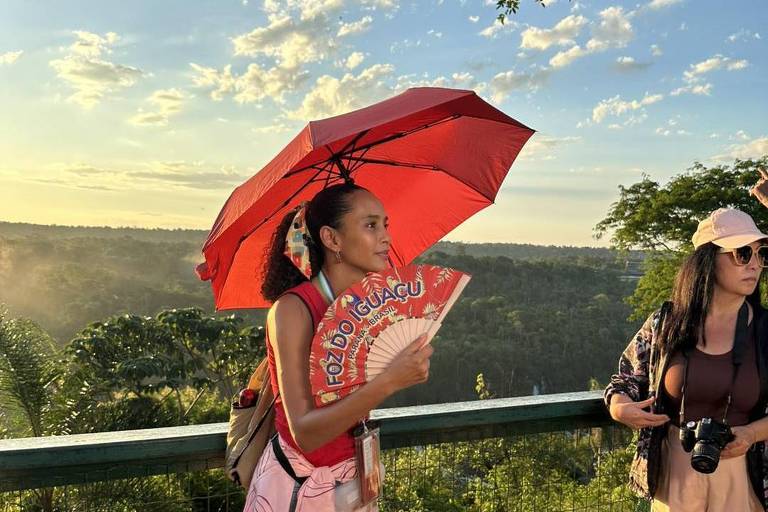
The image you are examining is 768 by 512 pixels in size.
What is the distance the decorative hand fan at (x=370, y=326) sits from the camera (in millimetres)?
1531

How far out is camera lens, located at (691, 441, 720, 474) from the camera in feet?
6.64

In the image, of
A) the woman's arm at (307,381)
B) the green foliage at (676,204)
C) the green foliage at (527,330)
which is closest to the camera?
the woman's arm at (307,381)

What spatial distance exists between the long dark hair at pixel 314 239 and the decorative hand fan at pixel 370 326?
21cm

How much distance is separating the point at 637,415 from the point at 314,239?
1233 millimetres

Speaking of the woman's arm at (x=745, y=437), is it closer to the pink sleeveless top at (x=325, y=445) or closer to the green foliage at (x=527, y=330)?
the pink sleeveless top at (x=325, y=445)

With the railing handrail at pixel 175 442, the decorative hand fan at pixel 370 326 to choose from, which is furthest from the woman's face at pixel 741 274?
the decorative hand fan at pixel 370 326

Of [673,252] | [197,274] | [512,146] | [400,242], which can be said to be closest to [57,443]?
[197,274]

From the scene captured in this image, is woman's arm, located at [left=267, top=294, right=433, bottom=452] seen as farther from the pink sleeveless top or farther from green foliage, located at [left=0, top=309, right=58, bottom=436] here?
green foliage, located at [left=0, top=309, right=58, bottom=436]

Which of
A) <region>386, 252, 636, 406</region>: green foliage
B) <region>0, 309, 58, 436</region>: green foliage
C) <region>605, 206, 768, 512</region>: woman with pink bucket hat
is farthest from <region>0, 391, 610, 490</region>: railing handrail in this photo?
<region>386, 252, 636, 406</region>: green foliage

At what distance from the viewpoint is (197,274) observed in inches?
76.5

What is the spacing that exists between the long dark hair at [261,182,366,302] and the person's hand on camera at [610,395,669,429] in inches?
46.2

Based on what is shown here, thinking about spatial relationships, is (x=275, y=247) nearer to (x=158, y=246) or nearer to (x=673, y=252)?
(x=673, y=252)

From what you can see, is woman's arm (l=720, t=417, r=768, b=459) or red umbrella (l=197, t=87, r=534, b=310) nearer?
red umbrella (l=197, t=87, r=534, b=310)

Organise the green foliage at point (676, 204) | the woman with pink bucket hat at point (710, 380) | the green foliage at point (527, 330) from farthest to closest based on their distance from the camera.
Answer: the green foliage at point (527, 330) → the green foliage at point (676, 204) → the woman with pink bucket hat at point (710, 380)
